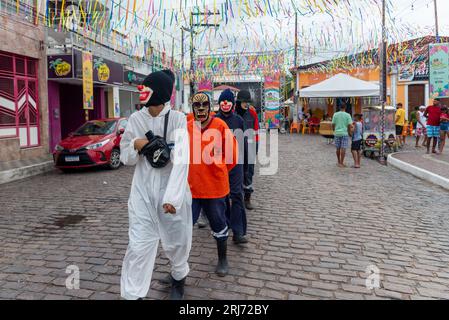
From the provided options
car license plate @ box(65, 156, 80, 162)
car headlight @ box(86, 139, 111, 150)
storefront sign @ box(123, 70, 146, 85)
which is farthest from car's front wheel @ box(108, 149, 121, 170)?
storefront sign @ box(123, 70, 146, 85)

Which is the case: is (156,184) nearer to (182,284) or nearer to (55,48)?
(182,284)

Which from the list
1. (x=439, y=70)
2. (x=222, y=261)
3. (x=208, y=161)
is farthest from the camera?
(x=439, y=70)

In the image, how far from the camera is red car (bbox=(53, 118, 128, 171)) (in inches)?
418

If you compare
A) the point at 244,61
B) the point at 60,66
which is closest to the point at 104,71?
the point at 60,66

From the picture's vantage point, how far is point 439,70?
39.6ft

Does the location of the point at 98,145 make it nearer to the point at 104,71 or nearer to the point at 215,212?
the point at 104,71

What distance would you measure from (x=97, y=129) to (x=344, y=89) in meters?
13.1

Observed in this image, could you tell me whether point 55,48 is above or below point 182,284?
above

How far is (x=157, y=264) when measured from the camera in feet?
13.6

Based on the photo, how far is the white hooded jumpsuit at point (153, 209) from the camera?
302 cm

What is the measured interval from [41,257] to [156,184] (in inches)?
84.4

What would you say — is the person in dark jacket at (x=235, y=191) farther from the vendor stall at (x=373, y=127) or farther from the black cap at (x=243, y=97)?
the vendor stall at (x=373, y=127)

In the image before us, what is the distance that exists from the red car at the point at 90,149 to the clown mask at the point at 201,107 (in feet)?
24.4
